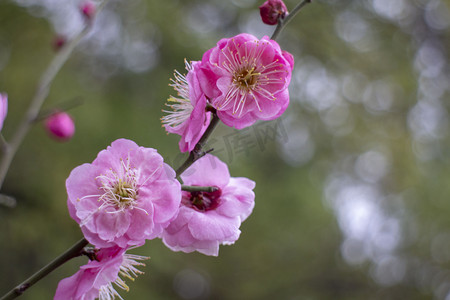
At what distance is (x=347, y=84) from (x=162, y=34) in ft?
4.24

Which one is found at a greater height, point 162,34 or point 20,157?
point 162,34

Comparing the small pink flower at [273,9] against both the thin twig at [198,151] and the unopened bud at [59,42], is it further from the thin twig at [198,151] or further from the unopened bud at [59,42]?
the unopened bud at [59,42]

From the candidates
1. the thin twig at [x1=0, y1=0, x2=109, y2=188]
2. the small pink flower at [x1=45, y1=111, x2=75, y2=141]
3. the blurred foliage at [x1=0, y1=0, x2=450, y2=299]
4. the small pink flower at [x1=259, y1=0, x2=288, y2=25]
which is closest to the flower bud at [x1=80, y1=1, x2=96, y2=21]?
the thin twig at [x1=0, y1=0, x2=109, y2=188]

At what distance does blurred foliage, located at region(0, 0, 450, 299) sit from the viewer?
6.46ft

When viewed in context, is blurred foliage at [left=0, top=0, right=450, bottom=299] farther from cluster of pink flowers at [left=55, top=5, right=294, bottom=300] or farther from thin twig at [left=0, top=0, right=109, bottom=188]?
cluster of pink flowers at [left=55, top=5, right=294, bottom=300]

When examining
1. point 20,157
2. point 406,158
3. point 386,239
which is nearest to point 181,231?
point 20,157

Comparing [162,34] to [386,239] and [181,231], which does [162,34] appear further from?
[181,231]

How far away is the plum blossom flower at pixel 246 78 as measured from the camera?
0.56 m

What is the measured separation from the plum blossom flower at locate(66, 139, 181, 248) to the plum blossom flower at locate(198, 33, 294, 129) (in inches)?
4.4

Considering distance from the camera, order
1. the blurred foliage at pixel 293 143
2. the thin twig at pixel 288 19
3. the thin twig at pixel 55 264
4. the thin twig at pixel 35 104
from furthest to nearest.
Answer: the blurred foliage at pixel 293 143 < the thin twig at pixel 35 104 < the thin twig at pixel 288 19 < the thin twig at pixel 55 264

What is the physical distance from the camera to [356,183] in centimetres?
286

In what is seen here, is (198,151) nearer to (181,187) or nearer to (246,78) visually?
(181,187)

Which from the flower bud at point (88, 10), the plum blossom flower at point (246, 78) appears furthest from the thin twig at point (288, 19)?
the flower bud at point (88, 10)

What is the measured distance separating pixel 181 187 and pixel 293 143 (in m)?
2.24
